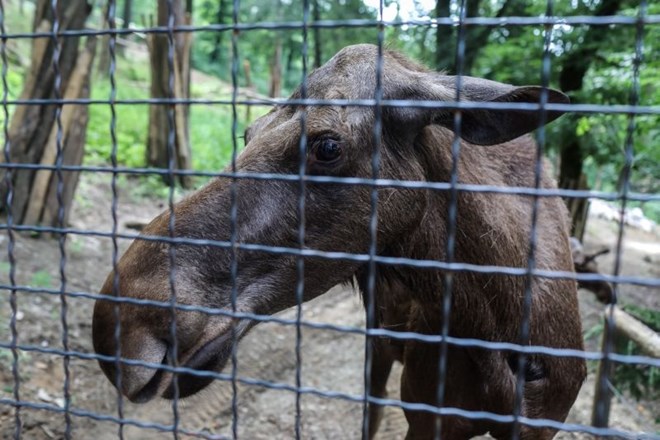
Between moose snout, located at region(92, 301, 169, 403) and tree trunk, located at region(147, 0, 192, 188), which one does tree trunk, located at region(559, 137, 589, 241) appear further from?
moose snout, located at region(92, 301, 169, 403)

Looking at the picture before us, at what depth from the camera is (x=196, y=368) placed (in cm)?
241

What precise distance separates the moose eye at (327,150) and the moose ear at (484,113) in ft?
1.18

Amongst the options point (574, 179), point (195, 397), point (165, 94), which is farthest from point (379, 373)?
point (165, 94)

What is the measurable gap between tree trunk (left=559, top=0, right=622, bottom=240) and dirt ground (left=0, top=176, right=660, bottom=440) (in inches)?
78.5

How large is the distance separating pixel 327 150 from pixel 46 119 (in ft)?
16.6

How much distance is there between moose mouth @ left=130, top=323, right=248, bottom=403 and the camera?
2.32 metres

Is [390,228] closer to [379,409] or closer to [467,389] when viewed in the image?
[467,389]

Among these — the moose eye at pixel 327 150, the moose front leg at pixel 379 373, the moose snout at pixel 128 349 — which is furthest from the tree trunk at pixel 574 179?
the moose snout at pixel 128 349

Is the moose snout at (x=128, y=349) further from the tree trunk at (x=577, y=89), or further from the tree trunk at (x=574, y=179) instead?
the tree trunk at (x=574, y=179)

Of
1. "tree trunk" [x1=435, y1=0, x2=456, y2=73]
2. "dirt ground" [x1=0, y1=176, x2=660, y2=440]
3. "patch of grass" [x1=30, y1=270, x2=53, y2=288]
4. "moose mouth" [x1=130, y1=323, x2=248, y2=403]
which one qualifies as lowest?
"dirt ground" [x1=0, y1=176, x2=660, y2=440]

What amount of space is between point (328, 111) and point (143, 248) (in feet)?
3.15

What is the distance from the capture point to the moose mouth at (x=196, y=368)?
2322 mm

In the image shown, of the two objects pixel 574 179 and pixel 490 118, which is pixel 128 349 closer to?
pixel 490 118

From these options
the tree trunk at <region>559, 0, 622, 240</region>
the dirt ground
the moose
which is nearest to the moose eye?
the moose
